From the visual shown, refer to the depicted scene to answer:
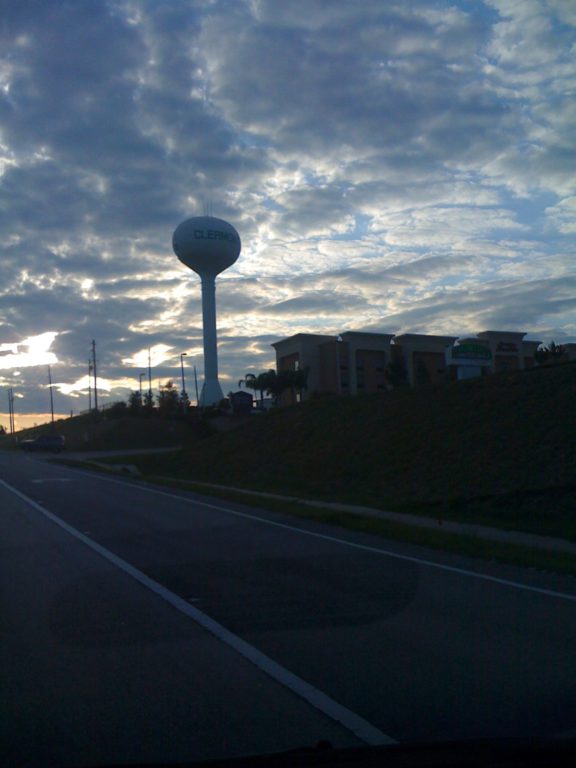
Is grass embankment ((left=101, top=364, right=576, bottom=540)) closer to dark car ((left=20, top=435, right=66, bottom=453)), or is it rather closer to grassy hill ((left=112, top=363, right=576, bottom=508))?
grassy hill ((left=112, top=363, right=576, bottom=508))

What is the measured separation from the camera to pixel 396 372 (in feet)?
204

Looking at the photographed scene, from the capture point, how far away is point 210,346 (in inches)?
3371

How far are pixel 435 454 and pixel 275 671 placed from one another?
22319mm

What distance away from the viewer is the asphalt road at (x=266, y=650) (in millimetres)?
5969

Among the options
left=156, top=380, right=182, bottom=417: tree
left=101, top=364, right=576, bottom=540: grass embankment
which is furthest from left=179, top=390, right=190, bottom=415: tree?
left=101, top=364, right=576, bottom=540: grass embankment

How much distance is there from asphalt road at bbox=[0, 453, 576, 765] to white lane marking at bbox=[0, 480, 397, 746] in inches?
1.0

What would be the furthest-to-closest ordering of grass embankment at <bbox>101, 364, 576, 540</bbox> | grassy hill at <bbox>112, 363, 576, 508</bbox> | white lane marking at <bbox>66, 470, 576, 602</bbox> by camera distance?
grassy hill at <bbox>112, 363, 576, 508</bbox> < grass embankment at <bbox>101, 364, 576, 540</bbox> < white lane marking at <bbox>66, 470, 576, 602</bbox>

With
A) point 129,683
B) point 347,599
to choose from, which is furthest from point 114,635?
point 347,599

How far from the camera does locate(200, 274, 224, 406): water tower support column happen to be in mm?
82438

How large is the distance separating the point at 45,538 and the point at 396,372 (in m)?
46.9

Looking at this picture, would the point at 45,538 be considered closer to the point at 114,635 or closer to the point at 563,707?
the point at 114,635

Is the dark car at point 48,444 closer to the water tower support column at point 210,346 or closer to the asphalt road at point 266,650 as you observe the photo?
the water tower support column at point 210,346

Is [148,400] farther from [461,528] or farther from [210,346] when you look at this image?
[461,528]

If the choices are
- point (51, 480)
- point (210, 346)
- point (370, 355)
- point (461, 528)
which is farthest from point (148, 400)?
point (461, 528)
